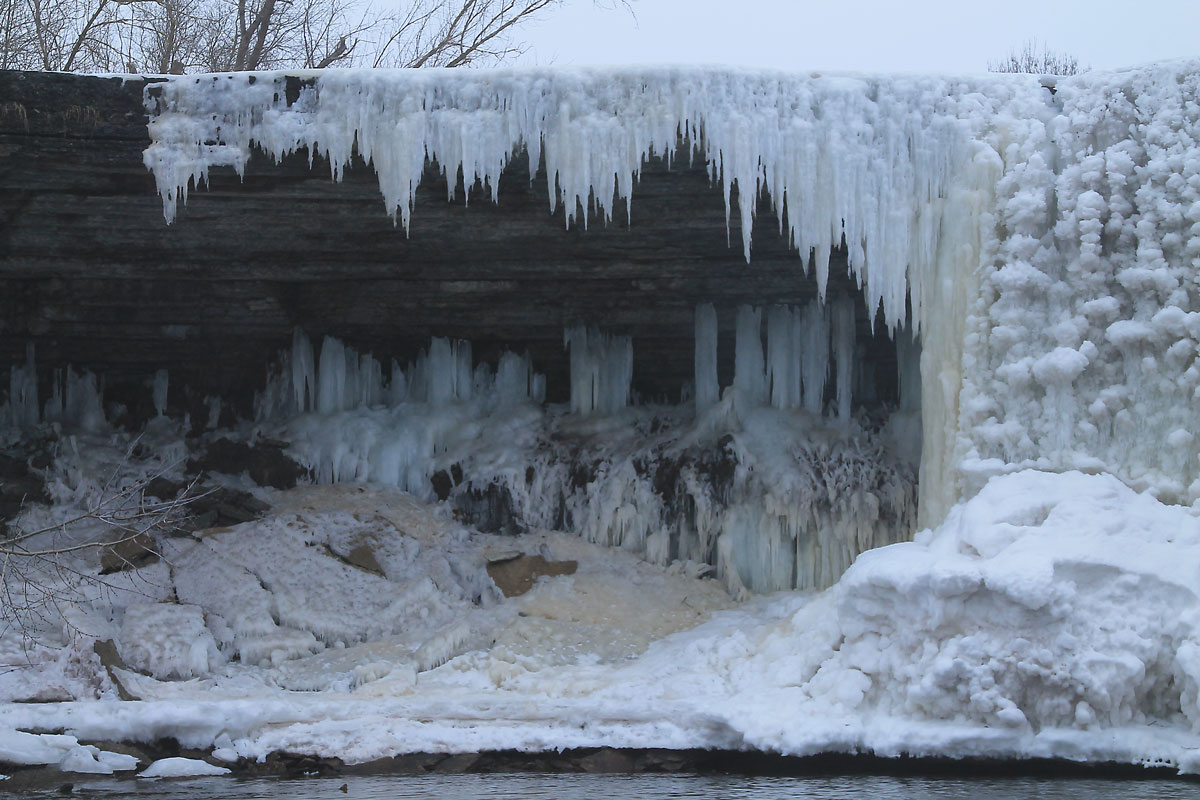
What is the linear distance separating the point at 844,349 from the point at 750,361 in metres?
0.88

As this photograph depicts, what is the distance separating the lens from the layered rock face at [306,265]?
31.7 feet

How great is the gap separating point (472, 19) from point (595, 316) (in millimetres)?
8624

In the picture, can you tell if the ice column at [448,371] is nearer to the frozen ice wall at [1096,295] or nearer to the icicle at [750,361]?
the icicle at [750,361]

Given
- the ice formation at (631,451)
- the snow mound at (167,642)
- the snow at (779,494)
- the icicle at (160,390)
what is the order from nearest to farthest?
the snow at (779,494) < the snow mound at (167,642) < the ice formation at (631,451) < the icicle at (160,390)

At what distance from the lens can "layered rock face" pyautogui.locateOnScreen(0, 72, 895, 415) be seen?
31.7 ft

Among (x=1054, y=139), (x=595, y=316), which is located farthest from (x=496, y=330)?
(x=1054, y=139)

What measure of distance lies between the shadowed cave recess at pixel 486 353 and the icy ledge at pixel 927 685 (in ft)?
7.71

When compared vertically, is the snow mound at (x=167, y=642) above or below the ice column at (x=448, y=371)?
below

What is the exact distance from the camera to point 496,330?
12555mm

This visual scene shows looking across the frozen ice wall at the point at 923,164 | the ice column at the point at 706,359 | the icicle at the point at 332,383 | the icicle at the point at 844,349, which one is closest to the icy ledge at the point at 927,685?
the frozen ice wall at the point at 923,164

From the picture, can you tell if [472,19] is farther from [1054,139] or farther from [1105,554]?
[1105,554]

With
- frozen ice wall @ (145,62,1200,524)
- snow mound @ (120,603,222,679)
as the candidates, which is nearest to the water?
snow mound @ (120,603,222,679)

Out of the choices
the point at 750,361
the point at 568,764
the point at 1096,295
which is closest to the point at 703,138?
the point at 1096,295

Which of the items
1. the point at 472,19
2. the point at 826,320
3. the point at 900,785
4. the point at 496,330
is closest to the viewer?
the point at 900,785
